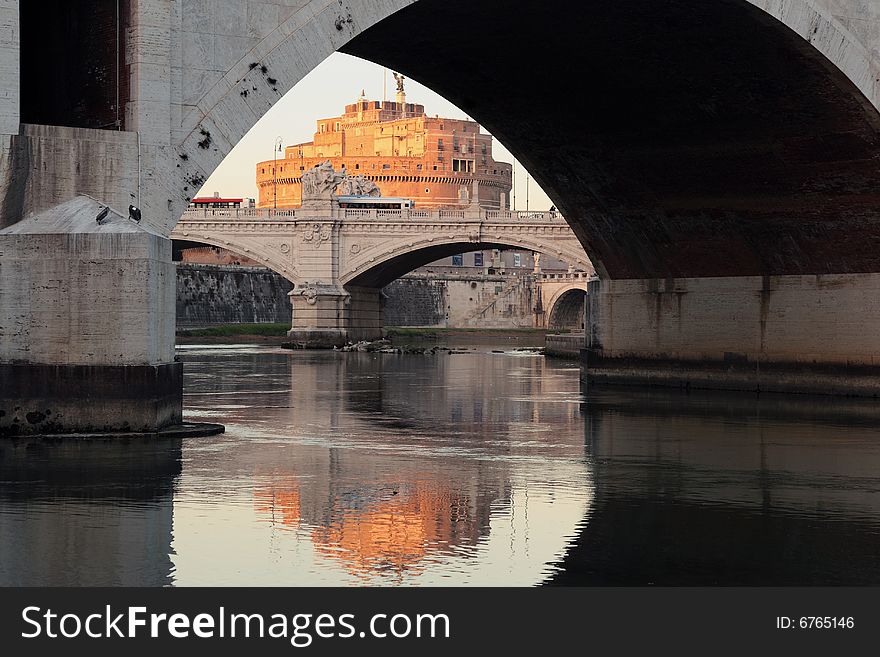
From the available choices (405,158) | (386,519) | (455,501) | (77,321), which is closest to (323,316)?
(77,321)

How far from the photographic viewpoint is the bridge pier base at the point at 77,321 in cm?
1594

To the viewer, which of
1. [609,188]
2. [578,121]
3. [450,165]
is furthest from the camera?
[450,165]

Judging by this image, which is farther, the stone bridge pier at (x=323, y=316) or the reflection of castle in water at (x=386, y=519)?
the stone bridge pier at (x=323, y=316)

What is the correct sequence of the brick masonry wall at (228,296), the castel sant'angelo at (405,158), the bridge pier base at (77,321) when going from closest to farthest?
the bridge pier base at (77,321) → the brick masonry wall at (228,296) → the castel sant'angelo at (405,158)

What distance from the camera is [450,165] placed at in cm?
15275

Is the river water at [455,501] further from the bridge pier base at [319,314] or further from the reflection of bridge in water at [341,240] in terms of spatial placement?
the reflection of bridge in water at [341,240]

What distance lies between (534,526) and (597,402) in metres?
15.5

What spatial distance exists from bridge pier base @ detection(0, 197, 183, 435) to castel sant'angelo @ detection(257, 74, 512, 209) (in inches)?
5037

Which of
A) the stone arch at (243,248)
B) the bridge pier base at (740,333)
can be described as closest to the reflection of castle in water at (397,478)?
the bridge pier base at (740,333)

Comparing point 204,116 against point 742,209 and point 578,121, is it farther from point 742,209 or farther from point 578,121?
point 742,209

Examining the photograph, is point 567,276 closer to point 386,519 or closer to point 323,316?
point 323,316

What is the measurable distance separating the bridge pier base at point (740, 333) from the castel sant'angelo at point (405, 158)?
366 ft

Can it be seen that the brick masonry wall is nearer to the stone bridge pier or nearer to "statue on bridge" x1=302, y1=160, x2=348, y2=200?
"statue on bridge" x1=302, y1=160, x2=348, y2=200
